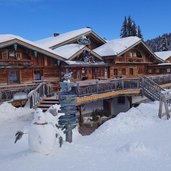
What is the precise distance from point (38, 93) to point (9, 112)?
7.04 feet

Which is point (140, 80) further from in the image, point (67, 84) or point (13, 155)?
point (13, 155)

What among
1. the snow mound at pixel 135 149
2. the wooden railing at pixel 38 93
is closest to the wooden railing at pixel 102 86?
the wooden railing at pixel 38 93

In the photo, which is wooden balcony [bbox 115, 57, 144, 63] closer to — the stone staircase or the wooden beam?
the wooden beam

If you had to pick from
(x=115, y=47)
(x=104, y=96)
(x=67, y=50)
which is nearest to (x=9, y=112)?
(x=104, y=96)

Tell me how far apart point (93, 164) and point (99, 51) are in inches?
905

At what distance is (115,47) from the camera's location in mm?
29297

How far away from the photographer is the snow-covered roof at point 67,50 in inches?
935

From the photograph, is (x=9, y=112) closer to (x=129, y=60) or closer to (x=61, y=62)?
(x=61, y=62)

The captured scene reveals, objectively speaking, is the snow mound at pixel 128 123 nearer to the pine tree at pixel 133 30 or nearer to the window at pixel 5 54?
the window at pixel 5 54

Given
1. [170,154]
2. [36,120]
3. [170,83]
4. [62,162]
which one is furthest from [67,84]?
[170,83]

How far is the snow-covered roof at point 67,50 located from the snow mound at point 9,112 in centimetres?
721

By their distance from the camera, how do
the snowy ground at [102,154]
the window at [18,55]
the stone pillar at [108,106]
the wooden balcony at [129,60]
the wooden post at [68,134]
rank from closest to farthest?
the snowy ground at [102,154] → the wooden post at [68,134] → the window at [18,55] → the stone pillar at [108,106] → the wooden balcony at [129,60]

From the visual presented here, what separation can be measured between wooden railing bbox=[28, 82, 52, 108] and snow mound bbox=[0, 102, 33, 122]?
100 centimetres

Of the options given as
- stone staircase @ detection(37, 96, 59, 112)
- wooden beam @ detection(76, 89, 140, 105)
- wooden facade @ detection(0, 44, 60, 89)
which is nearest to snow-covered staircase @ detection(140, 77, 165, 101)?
wooden beam @ detection(76, 89, 140, 105)
